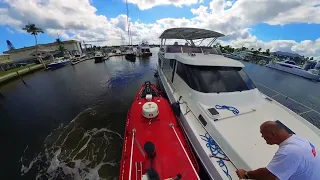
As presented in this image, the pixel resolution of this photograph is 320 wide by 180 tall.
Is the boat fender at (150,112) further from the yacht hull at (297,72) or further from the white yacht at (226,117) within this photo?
the yacht hull at (297,72)

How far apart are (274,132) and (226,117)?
1.95 metres

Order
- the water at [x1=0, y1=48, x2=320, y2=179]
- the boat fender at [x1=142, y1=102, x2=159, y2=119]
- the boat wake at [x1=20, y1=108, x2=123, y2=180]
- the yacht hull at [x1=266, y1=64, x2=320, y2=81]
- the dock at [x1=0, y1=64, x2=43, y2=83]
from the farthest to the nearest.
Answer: the yacht hull at [x1=266, y1=64, x2=320, y2=81] < the dock at [x1=0, y1=64, x2=43, y2=83] < the water at [x1=0, y1=48, x2=320, y2=179] < the boat wake at [x1=20, y1=108, x2=123, y2=180] < the boat fender at [x1=142, y1=102, x2=159, y2=119]

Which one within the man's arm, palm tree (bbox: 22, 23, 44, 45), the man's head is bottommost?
the man's arm

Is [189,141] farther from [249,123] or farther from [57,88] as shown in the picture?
[57,88]

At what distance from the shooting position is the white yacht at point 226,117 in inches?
103

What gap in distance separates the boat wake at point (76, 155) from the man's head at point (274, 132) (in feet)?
15.3

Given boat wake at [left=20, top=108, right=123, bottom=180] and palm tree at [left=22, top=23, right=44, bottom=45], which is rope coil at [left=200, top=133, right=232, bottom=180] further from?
palm tree at [left=22, top=23, right=44, bottom=45]

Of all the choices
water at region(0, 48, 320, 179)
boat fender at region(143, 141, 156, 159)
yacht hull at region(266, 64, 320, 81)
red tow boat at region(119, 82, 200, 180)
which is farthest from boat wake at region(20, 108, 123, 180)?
yacht hull at region(266, 64, 320, 81)

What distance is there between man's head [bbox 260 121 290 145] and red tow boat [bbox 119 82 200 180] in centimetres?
156

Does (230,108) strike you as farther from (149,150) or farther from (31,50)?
(31,50)

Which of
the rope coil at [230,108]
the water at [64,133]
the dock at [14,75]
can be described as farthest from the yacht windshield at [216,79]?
the dock at [14,75]

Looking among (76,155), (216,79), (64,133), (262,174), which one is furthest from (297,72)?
(64,133)

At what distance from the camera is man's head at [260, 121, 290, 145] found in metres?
1.55

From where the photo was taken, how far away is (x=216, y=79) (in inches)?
177
